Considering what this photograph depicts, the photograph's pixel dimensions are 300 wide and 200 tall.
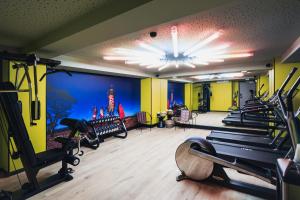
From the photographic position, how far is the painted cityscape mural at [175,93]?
8.40m

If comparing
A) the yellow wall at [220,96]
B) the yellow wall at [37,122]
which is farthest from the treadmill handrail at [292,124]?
the yellow wall at [220,96]

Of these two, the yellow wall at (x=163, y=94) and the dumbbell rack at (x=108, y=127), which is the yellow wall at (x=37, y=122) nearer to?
the dumbbell rack at (x=108, y=127)

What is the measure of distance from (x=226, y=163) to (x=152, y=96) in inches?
170

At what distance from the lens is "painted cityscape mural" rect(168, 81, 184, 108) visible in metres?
8.40

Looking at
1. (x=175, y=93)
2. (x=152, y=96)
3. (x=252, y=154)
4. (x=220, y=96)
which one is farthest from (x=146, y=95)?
(x=220, y=96)

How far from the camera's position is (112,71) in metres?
4.51

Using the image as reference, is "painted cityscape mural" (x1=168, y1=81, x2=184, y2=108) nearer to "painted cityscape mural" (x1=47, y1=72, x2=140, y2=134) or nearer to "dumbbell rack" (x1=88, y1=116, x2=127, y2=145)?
"painted cityscape mural" (x1=47, y1=72, x2=140, y2=134)

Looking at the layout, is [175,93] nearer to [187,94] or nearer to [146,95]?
[187,94]

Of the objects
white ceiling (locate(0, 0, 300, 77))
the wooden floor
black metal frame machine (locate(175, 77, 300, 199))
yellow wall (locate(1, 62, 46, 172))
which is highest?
white ceiling (locate(0, 0, 300, 77))

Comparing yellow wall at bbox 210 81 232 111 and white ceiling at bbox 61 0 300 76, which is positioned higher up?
white ceiling at bbox 61 0 300 76

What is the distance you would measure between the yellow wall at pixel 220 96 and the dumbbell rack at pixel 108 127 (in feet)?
25.6

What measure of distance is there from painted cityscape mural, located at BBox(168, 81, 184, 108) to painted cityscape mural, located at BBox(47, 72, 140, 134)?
259 centimetres

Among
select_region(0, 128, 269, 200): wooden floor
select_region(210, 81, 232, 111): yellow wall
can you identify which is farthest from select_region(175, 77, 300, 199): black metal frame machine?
select_region(210, 81, 232, 111): yellow wall

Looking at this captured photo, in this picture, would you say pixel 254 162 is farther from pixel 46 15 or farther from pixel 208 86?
pixel 208 86
